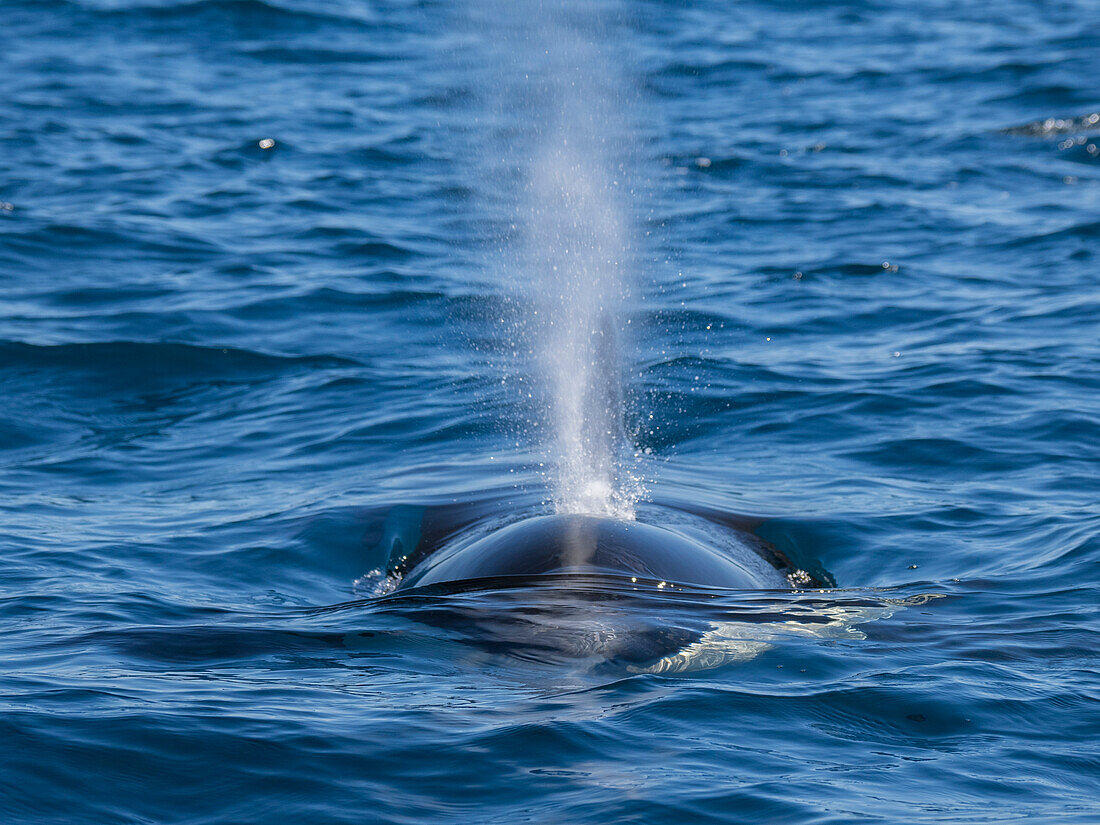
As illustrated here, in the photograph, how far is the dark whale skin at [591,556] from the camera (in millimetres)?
6363

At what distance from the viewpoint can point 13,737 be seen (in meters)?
4.83

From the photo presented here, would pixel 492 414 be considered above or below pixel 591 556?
above

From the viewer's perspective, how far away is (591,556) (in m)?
6.39

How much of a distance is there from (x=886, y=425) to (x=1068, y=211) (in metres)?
6.52

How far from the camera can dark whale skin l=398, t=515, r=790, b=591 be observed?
6363 millimetres

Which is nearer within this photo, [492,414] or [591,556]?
[591,556]

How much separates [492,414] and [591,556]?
449 cm

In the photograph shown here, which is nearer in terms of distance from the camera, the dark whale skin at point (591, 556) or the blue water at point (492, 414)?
the blue water at point (492, 414)

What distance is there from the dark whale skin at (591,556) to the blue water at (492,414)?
34 cm

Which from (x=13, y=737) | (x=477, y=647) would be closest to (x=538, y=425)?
(x=477, y=647)

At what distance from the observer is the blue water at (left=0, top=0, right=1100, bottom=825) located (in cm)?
479

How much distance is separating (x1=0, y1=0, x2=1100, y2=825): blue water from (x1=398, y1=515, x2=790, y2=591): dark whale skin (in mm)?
336

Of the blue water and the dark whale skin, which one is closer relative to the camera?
the blue water

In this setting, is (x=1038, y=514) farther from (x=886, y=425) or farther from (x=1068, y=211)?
(x=1068, y=211)
